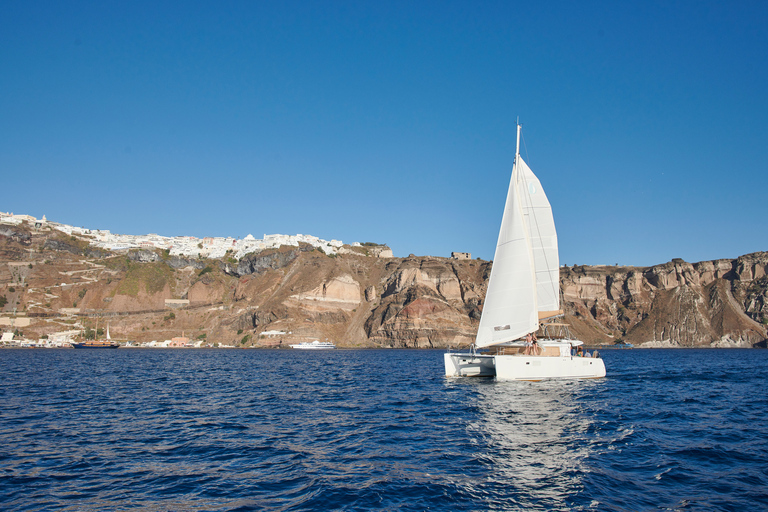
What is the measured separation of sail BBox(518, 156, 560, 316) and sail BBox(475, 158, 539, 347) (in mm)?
3570

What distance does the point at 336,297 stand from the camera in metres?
148

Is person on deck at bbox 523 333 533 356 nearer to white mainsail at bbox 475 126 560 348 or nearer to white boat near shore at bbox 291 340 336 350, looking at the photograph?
white mainsail at bbox 475 126 560 348

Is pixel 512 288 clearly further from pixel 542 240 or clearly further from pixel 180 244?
pixel 180 244

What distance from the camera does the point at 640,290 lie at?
171 meters

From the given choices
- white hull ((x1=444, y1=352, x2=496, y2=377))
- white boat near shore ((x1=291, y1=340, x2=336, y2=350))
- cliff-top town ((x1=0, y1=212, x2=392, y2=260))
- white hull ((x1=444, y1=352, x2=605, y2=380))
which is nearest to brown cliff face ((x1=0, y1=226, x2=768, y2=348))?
white boat near shore ((x1=291, y1=340, x2=336, y2=350))

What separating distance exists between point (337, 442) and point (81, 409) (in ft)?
46.5

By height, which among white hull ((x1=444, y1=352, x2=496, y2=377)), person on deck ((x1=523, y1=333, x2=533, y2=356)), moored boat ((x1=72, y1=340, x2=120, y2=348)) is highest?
person on deck ((x1=523, y1=333, x2=533, y2=356))

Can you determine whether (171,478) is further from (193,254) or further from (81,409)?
(193,254)

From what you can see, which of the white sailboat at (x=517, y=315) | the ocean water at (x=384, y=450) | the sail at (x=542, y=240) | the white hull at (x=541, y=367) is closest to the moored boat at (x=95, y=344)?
the ocean water at (x=384, y=450)

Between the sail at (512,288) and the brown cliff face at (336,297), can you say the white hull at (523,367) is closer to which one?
the sail at (512,288)

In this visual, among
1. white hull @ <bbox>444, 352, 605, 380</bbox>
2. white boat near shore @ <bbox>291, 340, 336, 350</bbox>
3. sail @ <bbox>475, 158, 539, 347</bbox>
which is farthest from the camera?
white boat near shore @ <bbox>291, 340, 336, 350</bbox>

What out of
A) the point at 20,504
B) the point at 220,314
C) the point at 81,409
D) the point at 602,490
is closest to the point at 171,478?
the point at 20,504

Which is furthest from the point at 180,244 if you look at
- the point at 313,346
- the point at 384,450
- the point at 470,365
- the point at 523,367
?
the point at 384,450

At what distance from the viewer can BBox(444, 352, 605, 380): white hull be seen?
1352 inches
